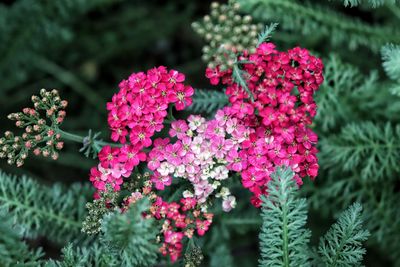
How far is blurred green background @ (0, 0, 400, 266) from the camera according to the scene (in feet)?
9.68

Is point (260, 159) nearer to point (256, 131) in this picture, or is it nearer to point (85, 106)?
point (256, 131)

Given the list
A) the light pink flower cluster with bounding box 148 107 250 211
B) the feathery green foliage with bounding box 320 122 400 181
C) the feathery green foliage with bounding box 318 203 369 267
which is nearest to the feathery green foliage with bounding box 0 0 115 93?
the light pink flower cluster with bounding box 148 107 250 211

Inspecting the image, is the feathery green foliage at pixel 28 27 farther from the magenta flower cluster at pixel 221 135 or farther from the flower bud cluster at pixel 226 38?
the flower bud cluster at pixel 226 38

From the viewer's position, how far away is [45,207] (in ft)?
8.32

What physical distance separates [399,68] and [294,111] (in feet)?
1.87

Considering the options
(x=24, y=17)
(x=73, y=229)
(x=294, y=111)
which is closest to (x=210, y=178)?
(x=294, y=111)

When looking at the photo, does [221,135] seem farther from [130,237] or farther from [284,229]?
[130,237]

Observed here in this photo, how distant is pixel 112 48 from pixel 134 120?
6.78ft

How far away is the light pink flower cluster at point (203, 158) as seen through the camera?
6.25 ft

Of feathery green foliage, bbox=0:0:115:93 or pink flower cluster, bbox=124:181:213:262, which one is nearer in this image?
pink flower cluster, bbox=124:181:213:262

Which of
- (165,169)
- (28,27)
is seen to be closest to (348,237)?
(165,169)

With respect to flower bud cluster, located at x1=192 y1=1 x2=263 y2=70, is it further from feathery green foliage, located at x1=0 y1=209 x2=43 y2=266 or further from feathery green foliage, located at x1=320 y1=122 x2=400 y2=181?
feathery green foliage, located at x1=320 y1=122 x2=400 y2=181

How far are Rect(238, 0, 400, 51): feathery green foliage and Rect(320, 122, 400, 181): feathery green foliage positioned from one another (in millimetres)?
507

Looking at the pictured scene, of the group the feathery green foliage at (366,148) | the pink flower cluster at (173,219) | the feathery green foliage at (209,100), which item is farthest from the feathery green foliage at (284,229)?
the feathery green foliage at (366,148)
